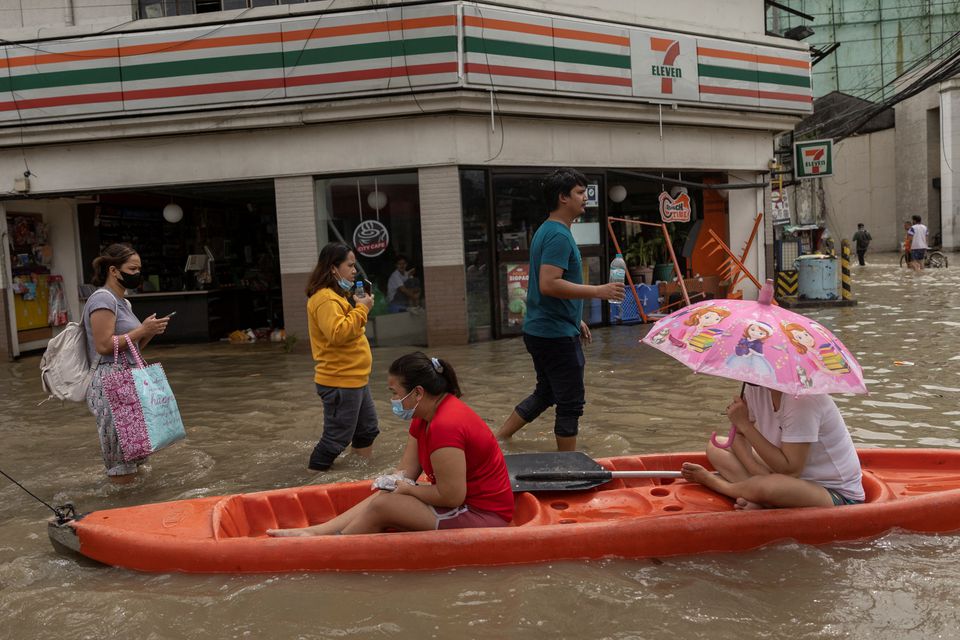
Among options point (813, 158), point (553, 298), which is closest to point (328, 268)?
point (553, 298)

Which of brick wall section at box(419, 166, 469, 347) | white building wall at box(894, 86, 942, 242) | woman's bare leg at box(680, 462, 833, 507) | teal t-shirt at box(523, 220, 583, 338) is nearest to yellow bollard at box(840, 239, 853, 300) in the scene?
Answer: brick wall section at box(419, 166, 469, 347)

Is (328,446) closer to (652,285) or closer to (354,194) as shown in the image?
(354,194)

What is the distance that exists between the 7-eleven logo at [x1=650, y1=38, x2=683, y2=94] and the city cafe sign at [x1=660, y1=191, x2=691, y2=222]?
1949 millimetres

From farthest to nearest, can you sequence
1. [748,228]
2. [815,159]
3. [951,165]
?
[951,165] → [815,159] → [748,228]

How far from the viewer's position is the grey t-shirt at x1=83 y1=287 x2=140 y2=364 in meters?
5.24

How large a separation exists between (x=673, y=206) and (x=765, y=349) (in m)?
11.3

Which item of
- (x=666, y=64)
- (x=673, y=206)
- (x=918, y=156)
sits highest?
(x=918, y=156)

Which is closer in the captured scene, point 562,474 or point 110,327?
point 562,474

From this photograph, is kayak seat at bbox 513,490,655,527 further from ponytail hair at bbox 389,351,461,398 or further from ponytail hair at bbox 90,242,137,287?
ponytail hair at bbox 90,242,137,287

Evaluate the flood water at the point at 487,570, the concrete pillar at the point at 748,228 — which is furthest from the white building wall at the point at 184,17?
the flood water at the point at 487,570

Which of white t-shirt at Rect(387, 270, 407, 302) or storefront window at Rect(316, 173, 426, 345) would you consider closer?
storefront window at Rect(316, 173, 426, 345)

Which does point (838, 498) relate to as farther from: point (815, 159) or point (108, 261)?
point (815, 159)

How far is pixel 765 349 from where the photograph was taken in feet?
11.7

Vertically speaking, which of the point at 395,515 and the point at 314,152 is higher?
the point at 314,152
